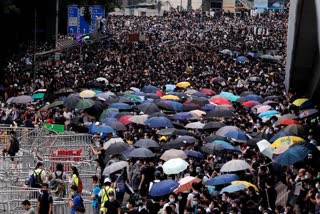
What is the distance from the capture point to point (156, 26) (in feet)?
274

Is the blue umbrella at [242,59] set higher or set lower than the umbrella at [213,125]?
lower

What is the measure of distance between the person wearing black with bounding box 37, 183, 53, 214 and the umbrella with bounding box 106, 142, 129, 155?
18.0 ft

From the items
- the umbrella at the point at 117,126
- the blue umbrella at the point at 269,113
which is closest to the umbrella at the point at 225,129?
the umbrella at the point at 117,126

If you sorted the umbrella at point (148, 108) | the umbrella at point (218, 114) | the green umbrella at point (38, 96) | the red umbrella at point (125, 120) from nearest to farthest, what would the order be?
the red umbrella at point (125, 120) → the umbrella at point (218, 114) → the umbrella at point (148, 108) → the green umbrella at point (38, 96)

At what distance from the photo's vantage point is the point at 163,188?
64.4 feet

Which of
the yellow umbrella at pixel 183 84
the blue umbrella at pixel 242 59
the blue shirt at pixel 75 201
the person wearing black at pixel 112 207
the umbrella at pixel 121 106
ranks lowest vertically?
the blue umbrella at pixel 242 59

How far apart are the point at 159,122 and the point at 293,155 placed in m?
8.03

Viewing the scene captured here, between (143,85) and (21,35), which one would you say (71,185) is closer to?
(143,85)

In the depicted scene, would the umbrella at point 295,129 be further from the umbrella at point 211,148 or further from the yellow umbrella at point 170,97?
the yellow umbrella at point 170,97

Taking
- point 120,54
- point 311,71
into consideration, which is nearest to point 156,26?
point 120,54

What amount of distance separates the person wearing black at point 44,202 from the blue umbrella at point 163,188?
6.70 ft

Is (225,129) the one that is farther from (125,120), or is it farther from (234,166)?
(234,166)

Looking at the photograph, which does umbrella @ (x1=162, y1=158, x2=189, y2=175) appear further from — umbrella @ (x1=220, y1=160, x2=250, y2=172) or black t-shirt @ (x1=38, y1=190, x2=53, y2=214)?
black t-shirt @ (x1=38, y1=190, x2=53, y2=214)

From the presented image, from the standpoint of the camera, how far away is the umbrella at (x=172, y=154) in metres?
22.7
